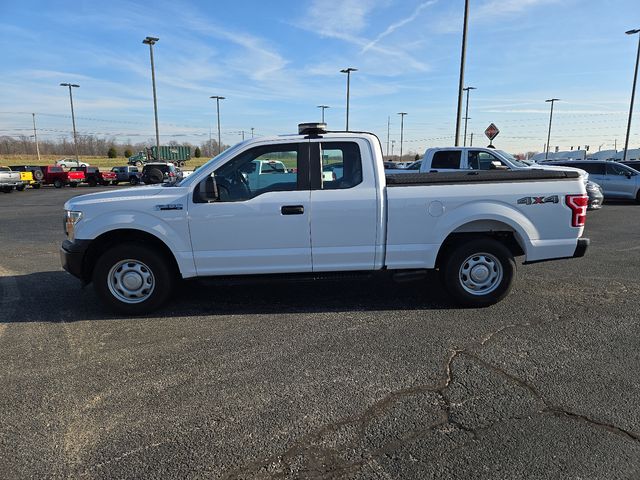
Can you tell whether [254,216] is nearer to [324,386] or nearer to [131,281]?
[131,281]

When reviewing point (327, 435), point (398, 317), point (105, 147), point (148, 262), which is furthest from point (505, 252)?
point (105, 147)

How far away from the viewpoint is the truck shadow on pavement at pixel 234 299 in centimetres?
505

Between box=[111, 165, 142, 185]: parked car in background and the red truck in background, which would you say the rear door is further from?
box=[111, 165, 142, 185]: parked car in background

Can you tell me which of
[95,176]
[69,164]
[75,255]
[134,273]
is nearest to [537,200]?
[134,273]

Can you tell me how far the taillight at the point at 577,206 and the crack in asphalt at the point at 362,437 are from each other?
7.75 ft

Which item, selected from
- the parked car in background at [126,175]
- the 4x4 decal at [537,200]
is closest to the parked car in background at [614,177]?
the 4x4 decal at [537,200]

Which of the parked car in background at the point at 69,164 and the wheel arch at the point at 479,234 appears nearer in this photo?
the wheel arch at the point at 479,234

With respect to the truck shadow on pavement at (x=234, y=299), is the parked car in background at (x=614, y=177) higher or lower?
higher

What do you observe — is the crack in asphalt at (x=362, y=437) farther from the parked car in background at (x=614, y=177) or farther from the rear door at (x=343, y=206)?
the parked car in background at (x=614, y=177)

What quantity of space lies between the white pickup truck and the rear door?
0.04 ft

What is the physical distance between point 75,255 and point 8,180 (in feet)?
91.2

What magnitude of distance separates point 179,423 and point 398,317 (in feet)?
8.58

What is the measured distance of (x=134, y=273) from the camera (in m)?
4.91

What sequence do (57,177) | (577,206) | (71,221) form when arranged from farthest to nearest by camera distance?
(57,177), (577,206), (71,221)
